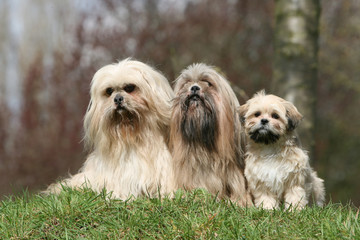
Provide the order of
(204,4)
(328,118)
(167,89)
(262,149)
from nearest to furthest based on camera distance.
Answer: (262,149) → (167,89) → (204,4) → (328,118)

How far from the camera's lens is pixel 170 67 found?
48.2 feet

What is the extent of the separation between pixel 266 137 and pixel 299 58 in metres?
2.63

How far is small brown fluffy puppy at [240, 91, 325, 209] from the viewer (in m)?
5.29

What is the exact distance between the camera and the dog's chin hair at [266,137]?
209 inches

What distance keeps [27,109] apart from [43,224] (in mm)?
14584

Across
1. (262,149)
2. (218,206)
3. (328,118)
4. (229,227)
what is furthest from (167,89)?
(328,118)

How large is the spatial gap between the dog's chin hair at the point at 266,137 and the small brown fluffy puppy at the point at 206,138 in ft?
1.15

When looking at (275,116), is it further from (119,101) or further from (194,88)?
(119,101)

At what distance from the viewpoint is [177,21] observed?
15641 millimetres

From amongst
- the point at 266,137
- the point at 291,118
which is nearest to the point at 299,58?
the point at 291,118

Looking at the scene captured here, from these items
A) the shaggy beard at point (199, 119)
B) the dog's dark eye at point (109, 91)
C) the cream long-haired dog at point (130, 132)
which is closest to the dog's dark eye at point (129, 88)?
the cream long-haired dog at point (130, 132)

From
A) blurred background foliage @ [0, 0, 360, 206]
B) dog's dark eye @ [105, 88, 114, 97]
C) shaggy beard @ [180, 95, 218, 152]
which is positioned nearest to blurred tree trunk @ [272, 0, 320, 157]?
shaggy beard @ [180, 95, 218, 152]

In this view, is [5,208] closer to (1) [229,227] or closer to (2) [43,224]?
(2) [43,224]

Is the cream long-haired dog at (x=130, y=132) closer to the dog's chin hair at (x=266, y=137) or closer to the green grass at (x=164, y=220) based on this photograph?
the green grass at (x=164, y=220)
